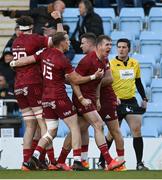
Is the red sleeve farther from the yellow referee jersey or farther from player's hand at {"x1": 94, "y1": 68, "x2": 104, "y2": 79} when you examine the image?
the yellow referee jersey

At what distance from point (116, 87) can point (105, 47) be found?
1.17 metres

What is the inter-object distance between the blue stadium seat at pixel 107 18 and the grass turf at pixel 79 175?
5914 millimetres

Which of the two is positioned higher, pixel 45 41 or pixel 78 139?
pixel 45 41

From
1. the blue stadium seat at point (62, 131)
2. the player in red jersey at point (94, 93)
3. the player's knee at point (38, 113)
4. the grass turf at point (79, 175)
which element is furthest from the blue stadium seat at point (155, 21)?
the grass turf at point (79, 175)

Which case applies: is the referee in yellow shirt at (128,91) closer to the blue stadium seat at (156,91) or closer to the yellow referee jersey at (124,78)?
the yellow referee jersey at (124,78)

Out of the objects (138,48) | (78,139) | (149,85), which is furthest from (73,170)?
(138,48)

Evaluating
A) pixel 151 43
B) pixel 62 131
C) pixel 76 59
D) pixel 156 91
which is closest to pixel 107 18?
pixel 151 43

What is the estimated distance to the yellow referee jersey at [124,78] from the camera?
15555 mm

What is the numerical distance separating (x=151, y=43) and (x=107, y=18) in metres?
1.14

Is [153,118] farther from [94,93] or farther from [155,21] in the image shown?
[155,21]

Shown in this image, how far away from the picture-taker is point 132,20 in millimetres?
19734

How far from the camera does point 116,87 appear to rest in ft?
51.2

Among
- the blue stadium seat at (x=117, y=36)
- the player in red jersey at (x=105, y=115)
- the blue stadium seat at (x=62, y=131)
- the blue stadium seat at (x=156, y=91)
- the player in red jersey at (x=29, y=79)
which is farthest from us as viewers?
the blue stadium seat at (x=117, y=36)

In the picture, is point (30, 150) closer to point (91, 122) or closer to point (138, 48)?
point (91, 122)
